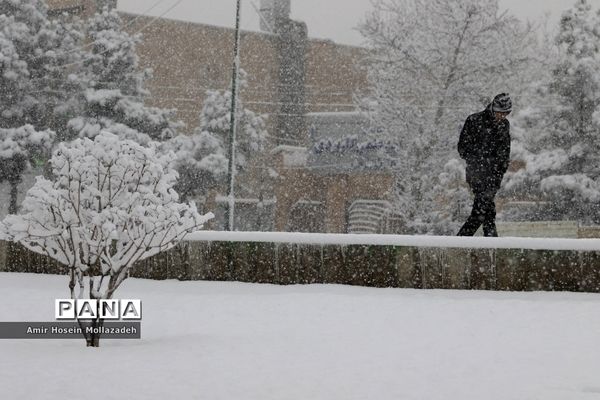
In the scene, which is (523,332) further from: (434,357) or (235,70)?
(235,70)

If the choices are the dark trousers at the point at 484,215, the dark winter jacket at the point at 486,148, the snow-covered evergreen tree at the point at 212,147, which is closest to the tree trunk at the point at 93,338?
the dark trousers at the point at 484,215

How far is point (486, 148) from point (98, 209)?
5.66m

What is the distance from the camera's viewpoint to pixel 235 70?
88.8ft

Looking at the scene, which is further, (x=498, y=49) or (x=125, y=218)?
(x=498, y=49)

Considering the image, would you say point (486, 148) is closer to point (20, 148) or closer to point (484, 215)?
point (484, 215)

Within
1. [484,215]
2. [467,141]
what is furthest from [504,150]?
[484,215]

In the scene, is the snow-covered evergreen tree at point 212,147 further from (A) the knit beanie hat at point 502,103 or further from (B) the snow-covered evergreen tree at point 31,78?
(A) the knit beanie hat at point 502,103

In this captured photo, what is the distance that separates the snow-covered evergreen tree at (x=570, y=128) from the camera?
23.2 m

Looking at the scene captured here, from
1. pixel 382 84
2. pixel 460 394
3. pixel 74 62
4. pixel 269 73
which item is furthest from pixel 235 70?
pixel 460 394

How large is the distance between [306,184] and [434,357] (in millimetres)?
32748

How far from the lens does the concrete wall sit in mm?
8867

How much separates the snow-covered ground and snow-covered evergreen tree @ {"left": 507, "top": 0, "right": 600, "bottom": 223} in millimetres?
15654

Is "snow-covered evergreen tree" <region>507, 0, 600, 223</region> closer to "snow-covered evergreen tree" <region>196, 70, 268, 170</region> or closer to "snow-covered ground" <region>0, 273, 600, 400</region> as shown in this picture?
"snow-covered evergreen tree" <region>196, 70, 268, 170</region>

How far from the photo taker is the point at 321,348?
223 inches
